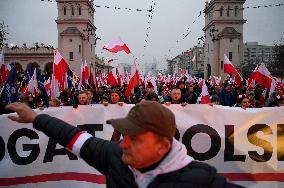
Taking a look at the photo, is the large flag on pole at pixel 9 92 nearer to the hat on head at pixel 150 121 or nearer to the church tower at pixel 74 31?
the hat on head at pixel 150 121

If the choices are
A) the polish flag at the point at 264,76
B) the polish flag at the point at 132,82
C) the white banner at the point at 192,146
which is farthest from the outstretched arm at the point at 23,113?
the polish flag at the point at 264,76

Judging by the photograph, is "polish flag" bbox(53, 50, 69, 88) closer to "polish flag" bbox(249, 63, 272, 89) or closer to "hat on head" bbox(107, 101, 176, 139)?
"polish flag" bbox(249, 63, 272, 89)

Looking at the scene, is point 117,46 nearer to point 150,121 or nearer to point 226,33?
point 150,121

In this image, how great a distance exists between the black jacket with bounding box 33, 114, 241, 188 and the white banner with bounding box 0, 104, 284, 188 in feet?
8.77

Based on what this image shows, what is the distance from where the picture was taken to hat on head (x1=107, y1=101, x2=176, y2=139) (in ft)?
5.51

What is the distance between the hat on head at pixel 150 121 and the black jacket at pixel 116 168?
0.67ft

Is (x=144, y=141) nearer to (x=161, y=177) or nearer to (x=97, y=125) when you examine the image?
(x=161, y=177)

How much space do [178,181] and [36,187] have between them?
3.28 m

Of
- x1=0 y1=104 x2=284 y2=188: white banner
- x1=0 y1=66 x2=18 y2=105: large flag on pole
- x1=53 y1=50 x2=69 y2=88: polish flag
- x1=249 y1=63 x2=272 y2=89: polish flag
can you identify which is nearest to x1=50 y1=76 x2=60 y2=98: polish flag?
x1=53 y1=50 x2=69 y2=88: polish flag

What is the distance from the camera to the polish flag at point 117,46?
1428 centimetres

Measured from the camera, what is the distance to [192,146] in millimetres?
4703

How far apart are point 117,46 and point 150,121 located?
42.7 feet

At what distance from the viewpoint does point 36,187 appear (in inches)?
175

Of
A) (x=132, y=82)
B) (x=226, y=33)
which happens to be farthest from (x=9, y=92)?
(x=226, y=33)
